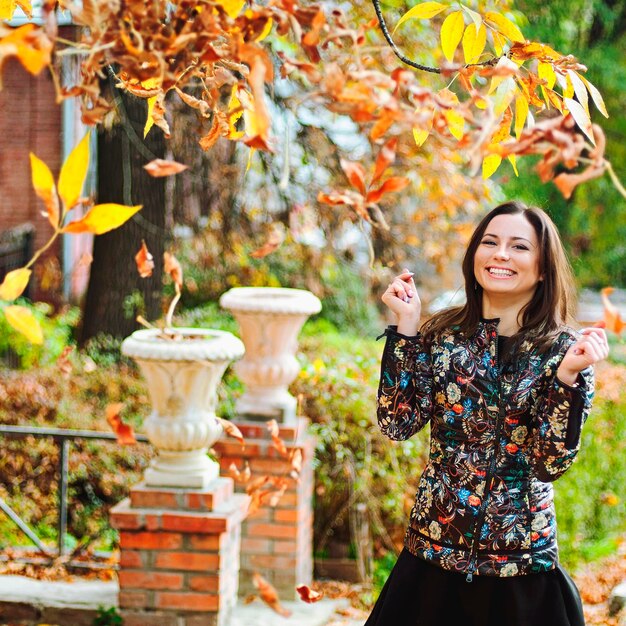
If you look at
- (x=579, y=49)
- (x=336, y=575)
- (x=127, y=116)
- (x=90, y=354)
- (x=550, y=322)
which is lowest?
(x=336, y=575)

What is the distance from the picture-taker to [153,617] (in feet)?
12.3

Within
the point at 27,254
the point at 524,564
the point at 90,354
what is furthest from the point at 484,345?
the point at 27,254

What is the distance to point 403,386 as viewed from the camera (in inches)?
99.5

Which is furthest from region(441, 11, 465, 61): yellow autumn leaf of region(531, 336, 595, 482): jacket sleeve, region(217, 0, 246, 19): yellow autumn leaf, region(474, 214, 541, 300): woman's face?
region(531, 336, 595, 482): jacket sleeve

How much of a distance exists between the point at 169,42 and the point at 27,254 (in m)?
10.9

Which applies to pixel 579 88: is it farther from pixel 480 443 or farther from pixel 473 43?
pixel 480 443

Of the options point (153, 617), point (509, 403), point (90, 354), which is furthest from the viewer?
point (90, 354)


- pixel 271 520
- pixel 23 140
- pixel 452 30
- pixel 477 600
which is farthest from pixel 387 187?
pixel 23 140

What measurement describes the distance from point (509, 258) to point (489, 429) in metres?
0.44

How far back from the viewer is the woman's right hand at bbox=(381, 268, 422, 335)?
249cm

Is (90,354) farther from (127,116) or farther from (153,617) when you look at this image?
(153,617)

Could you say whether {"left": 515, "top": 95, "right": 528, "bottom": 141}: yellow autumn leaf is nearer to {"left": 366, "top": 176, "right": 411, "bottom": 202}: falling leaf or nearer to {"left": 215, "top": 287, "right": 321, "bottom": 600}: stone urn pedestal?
{"left": 366, "top": 176, "right": 411, "bottom": 202}: falling leaf

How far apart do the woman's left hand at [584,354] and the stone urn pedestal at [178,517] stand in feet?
5.48

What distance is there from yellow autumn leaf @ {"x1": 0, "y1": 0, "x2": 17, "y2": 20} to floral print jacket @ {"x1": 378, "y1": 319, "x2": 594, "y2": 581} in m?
1.21
